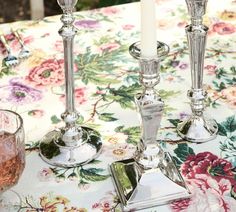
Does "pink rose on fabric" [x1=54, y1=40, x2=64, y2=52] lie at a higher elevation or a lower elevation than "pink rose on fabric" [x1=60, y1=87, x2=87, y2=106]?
higher

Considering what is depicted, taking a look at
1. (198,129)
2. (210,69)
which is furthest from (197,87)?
(210,69)

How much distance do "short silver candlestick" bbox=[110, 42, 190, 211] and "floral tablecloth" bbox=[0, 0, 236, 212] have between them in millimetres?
17

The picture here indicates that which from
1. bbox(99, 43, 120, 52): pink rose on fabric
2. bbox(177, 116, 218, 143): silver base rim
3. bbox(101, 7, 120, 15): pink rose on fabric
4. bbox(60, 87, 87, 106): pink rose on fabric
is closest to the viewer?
bbox(177, 116, 218, 143): silver base rim

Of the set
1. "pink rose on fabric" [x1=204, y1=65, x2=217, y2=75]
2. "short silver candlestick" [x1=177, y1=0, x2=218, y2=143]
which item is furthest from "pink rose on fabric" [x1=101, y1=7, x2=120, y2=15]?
"short silver candlestick" [x1=177, y1=0, x2=218, y2=143]

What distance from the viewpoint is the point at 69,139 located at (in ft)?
3.05

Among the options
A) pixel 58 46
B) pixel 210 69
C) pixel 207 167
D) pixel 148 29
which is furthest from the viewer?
pixel 58 46

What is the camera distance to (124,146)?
94 cm

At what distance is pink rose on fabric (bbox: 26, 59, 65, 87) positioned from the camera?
112 centimetres

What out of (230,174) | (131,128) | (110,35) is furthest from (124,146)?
(110,35)

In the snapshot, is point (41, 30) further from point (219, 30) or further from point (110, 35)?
point (219, 30)

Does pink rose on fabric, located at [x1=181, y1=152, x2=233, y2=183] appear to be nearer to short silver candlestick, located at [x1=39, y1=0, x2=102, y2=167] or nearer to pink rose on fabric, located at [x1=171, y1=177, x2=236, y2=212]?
pink rose on fabric, located at [x1=171, y1=177, x2=236, y2=212]

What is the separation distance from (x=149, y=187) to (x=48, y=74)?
1.33 ft

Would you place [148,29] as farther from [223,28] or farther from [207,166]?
[223,28]

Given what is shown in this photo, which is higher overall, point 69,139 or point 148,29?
point 148,29
